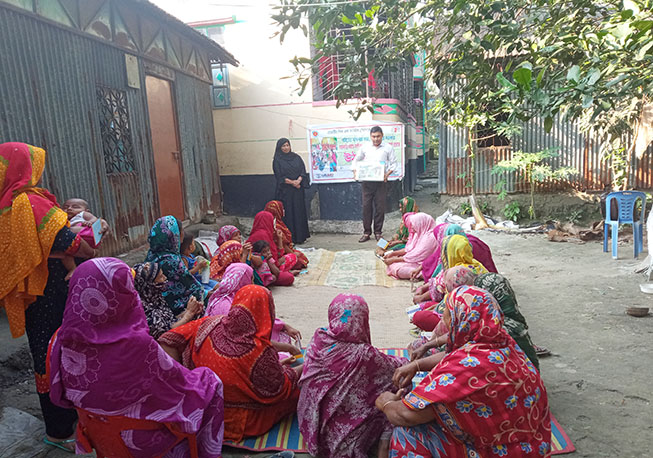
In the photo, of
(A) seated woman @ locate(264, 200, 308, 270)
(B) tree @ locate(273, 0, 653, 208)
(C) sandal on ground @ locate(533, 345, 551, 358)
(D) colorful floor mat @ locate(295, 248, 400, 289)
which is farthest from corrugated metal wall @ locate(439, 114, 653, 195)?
(C) sandal on ground @ locate(533, 345, 551, 358)

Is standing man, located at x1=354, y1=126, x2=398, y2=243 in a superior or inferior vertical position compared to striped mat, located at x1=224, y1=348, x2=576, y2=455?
superior

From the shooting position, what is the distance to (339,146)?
918 cm

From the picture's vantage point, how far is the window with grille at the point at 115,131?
5574mm

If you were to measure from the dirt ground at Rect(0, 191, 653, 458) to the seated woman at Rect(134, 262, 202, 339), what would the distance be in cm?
80

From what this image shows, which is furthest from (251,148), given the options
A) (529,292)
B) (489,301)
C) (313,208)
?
(489,301)

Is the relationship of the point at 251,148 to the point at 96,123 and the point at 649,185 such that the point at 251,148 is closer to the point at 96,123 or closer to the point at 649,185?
the point at 96,123

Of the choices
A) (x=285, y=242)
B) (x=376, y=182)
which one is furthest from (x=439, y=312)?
(x=376, y=182)

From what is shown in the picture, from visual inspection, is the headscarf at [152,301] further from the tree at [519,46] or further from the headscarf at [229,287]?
the tree at [519,46]

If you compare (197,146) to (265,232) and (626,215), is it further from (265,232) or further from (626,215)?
(626,215)

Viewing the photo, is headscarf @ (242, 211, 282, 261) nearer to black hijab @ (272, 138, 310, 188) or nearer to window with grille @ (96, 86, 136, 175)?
window with grille @ (96, 86, 136, 175)

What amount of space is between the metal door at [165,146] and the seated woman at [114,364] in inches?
207

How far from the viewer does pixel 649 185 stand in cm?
836

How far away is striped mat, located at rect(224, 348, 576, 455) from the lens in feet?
7.47

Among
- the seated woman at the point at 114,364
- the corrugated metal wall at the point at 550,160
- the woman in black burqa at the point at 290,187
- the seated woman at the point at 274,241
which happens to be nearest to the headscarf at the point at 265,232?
the seated woman at the point at 274,241
